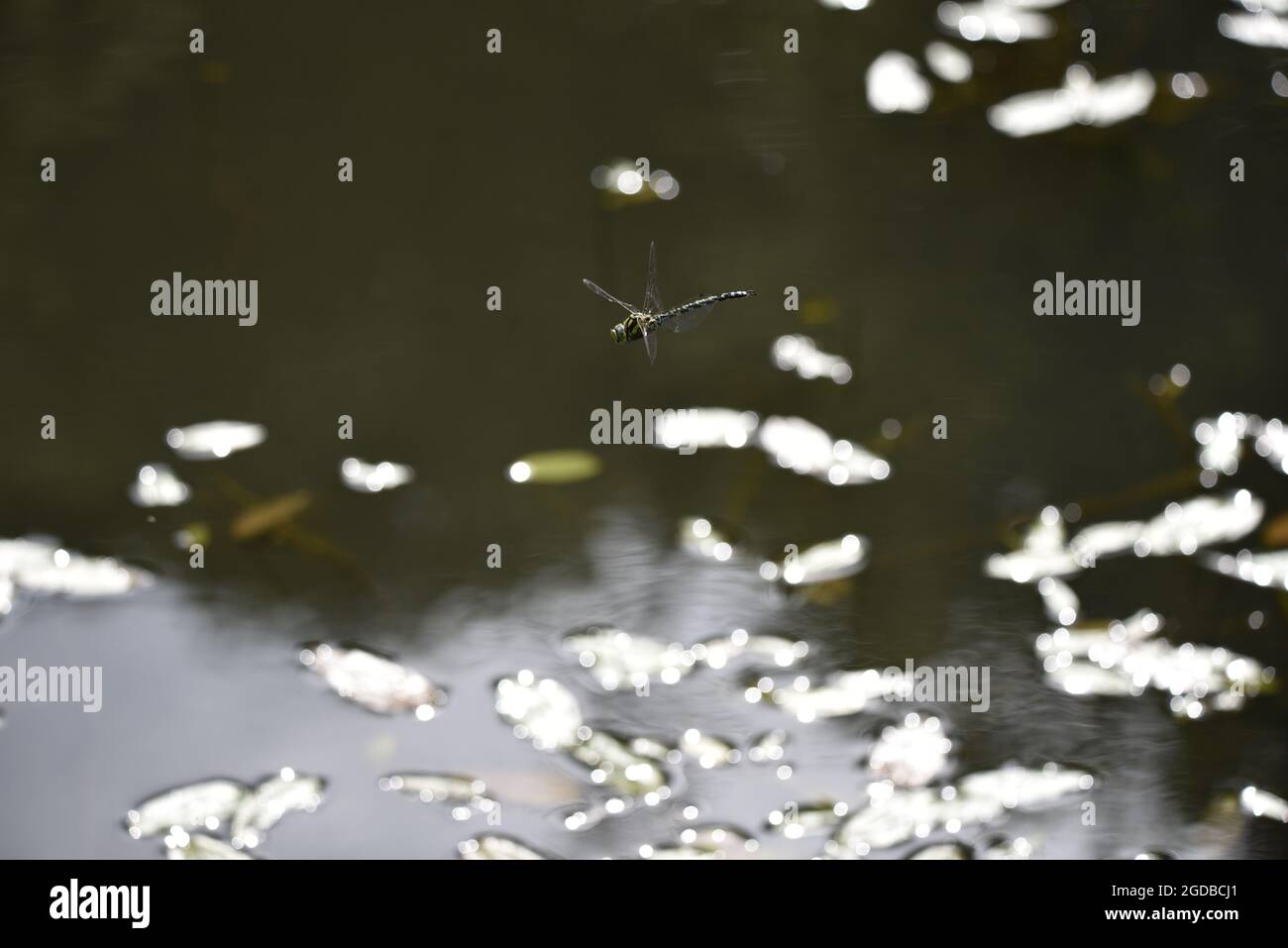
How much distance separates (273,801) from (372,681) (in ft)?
0.92

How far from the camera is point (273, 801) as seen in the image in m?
1.84

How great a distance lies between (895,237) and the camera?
1.89m

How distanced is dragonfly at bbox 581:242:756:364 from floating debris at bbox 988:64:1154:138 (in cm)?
→ 59

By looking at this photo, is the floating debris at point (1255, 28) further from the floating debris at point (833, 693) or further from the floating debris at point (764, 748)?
the floating debris at point (764, 748)

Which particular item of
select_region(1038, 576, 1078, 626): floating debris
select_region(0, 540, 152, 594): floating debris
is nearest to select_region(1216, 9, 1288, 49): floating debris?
select_region(1038, 576, 1078, 626): floating debris

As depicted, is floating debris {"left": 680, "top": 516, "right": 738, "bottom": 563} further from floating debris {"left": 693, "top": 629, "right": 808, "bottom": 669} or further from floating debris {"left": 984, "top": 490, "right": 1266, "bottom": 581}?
floating debris {"left": 984, "top": 490, "right": 1266, "bottom": 581}

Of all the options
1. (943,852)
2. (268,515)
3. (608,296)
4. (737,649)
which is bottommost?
(943,852)

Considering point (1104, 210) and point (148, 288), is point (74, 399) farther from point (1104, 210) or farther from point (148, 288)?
point (1104, 210)

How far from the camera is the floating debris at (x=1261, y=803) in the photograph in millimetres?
1894

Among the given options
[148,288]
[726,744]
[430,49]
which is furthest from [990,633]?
[148,288]

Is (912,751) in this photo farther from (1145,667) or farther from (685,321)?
(685,321)

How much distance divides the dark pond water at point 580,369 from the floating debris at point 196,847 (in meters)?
0.07

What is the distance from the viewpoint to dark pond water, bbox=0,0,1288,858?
1.85 meters

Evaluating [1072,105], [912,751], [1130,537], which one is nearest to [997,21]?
[1072,105]
